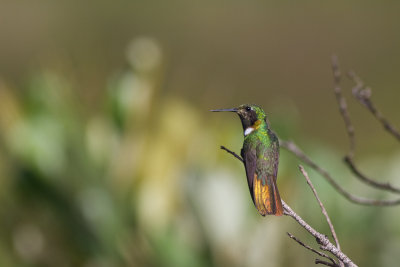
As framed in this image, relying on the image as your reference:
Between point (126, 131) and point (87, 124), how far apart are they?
146mm

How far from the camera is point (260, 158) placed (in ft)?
2.81

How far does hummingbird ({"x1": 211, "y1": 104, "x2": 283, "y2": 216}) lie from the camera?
757 mm

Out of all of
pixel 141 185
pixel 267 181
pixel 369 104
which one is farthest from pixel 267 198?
pixel 141 185

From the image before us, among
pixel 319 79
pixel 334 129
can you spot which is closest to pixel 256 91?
pixel 334 129

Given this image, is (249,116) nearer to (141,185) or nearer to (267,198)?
(267,198)

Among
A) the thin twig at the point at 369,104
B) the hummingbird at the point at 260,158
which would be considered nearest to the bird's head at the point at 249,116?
the hummingbird at the point at 260,158

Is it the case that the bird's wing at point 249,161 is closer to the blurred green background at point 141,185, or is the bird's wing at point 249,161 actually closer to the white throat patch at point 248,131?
the white throat patch at point 248,131

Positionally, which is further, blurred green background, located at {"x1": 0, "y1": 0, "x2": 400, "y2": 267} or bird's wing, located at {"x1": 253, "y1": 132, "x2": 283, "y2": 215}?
blurred green background, located at {"x1": 0, "y1": 0, "x2": 400, "y2": 267}

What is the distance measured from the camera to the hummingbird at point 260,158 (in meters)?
0.76

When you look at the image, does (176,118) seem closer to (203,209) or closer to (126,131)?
(126,131)

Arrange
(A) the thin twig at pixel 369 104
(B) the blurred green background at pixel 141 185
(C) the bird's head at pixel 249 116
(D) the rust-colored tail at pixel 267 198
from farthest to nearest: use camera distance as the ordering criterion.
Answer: (B) the blurred green background at pixel 141 185 → (A) the thin twig at pixel 369 104 → (C) the bird's head at pixel 249 116 → (D) the rust-colored tail at pixel 267 198

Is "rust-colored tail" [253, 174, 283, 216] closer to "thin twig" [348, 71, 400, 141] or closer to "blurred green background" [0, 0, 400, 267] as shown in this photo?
"thin twig" [348, 71, 400, 141]

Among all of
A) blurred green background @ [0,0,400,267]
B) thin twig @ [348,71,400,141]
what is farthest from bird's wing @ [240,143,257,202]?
blurred green background @ [0,0,400,267]

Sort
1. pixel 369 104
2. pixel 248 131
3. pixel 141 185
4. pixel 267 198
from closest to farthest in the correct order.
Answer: pixel 267 198, pixel 248 131, pixel 369 104, pixel 141 185
